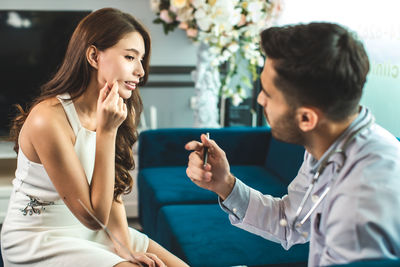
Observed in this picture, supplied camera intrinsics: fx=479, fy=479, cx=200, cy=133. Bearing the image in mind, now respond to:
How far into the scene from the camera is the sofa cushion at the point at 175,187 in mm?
2201

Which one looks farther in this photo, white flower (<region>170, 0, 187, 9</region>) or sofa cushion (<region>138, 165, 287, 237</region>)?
white flower (<region>170, 0, 187, 9</region>)

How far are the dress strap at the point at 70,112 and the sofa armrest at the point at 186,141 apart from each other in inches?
52.1

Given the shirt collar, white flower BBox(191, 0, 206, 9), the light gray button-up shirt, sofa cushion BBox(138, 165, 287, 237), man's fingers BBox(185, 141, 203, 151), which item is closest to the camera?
the light gray button-up shirt

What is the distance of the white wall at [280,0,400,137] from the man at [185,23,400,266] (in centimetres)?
106

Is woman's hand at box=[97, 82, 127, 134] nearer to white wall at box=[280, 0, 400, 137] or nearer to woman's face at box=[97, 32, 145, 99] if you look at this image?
woman's face at box=[97, 32, 145, 99]

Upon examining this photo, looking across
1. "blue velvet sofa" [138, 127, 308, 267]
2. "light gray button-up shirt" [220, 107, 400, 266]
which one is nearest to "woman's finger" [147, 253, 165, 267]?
"blue velvet sofa" [138, 127, 308, 267]

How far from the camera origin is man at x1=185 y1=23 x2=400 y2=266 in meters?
0.84

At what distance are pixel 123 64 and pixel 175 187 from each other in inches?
40.4

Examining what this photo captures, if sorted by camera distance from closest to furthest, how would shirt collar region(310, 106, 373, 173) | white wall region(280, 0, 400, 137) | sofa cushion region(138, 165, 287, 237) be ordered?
1. shirt collar region(310, 106, 373, 173)
2. white wall region(280, 0, 400, 137)
3. sofa cushion region(138, 165, 287, 237)

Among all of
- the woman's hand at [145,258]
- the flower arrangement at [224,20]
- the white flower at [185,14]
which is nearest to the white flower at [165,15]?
the flower arrangement at [224,20]

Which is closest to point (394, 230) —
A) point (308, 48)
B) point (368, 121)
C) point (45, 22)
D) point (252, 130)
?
point (368, 121)

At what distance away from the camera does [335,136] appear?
100 centimetres

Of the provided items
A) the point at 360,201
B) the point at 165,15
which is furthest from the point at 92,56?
the point at 165,15

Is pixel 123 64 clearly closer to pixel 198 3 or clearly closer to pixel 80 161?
pixel 80 161
